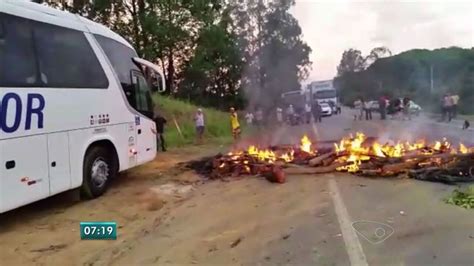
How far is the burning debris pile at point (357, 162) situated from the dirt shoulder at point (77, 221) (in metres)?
1.01

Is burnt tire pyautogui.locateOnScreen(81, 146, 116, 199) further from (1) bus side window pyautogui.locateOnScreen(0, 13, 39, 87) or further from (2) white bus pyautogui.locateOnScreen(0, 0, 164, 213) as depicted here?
(1) bus side window pyautogui.locateOnScreen(0, 13, 39, 87)

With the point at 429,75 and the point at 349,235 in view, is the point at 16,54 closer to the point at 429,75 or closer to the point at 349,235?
the point at 349,235

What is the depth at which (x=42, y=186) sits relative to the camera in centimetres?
641

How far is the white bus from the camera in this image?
595 cm

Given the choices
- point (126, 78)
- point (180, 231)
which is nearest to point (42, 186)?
point (180, 231)

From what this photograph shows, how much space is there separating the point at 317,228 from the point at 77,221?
11.2 feet

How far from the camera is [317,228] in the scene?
566 centimetres

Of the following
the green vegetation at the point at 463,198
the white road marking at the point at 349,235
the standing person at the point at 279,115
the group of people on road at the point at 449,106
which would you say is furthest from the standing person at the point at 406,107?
the white road marking at the point at 349,235

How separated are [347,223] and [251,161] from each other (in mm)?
4379

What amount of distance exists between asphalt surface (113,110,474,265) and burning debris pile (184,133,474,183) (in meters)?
0.69

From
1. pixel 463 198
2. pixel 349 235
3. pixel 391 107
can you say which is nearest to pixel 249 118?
pixel 391 107

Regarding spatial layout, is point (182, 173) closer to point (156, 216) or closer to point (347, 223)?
point (156, 216)

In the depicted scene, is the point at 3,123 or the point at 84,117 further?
the point at 84,117
